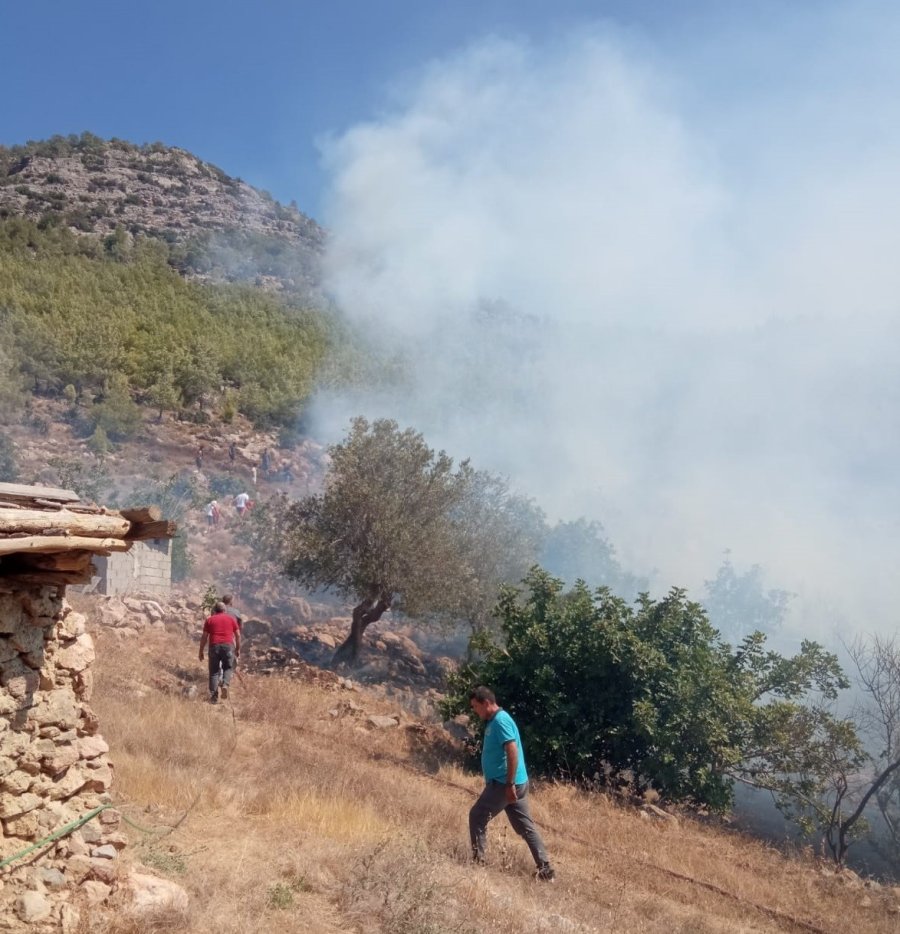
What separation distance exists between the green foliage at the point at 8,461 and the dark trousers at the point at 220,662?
13926 mm

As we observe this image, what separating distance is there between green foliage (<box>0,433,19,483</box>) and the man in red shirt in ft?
45.5

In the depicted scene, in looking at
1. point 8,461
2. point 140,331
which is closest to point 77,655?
point 8,461

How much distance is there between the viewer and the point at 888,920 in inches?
325

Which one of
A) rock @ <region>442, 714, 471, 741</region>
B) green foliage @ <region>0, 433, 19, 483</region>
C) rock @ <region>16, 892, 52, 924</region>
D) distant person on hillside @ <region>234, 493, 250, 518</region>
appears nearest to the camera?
rock @ <region>16, 892, 52, 924</region>

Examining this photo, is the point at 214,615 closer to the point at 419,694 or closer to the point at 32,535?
the point at 419,694

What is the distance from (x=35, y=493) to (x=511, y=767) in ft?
13.8

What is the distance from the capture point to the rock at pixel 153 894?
500 centimetres

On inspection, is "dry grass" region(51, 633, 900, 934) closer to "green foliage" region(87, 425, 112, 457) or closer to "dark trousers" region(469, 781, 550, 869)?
"dark trousers" region(469, 781, 550, 869)

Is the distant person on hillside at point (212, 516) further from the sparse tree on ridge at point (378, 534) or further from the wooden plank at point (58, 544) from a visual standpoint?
the wooden plank at point (58, 544)

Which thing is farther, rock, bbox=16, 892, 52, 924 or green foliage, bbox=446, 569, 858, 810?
green foliage, bbox=446, 569, 858, 810

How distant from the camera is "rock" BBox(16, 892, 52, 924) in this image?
449 centimetres

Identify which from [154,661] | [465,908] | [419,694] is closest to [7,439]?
[154,661]

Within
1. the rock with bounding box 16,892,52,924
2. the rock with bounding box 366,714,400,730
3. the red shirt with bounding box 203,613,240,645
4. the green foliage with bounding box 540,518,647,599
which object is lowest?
the rock with bounding box 366,714,400,730

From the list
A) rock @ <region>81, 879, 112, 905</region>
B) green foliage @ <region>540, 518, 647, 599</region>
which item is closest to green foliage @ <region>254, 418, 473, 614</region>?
rock @ <region>81, 879, 112, 905</region>
